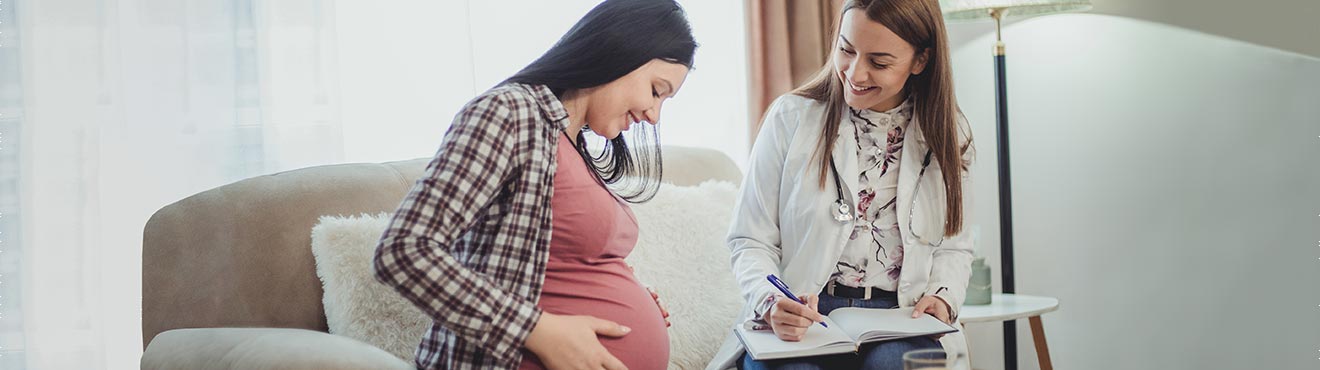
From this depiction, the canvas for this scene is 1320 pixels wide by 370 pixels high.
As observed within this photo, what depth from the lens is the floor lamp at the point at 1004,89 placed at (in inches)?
94.7

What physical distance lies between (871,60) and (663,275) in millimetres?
541

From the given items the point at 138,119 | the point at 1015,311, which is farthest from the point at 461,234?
the point at 1015,311

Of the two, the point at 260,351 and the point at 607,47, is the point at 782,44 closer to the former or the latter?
the point at 607,47

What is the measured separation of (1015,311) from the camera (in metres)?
2.24

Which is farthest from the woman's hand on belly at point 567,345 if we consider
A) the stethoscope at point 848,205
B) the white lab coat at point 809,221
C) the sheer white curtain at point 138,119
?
the sheer white curtain at point 138,119

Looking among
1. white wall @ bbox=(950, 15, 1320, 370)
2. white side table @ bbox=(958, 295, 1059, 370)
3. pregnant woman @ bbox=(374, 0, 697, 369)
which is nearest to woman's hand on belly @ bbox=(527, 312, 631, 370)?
pregnant woman @ bbox=(374, 0, 697, 369)

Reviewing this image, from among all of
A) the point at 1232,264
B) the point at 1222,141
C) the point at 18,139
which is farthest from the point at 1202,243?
the point at 18,139

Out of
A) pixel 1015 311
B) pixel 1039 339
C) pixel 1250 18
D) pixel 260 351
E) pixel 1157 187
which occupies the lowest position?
pixel 1039 339

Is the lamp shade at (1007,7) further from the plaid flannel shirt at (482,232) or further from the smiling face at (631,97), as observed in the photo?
the plaid flannel shirt at (482,232)

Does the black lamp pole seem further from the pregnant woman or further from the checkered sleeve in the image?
the checkered sleeve

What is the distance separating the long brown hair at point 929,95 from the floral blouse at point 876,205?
1.7 inches

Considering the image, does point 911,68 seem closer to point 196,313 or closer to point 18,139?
point 196,313

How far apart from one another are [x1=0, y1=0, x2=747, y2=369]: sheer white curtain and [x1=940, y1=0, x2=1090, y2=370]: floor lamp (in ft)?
4.00

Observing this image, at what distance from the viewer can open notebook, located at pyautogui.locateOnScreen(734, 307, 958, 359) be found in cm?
144
